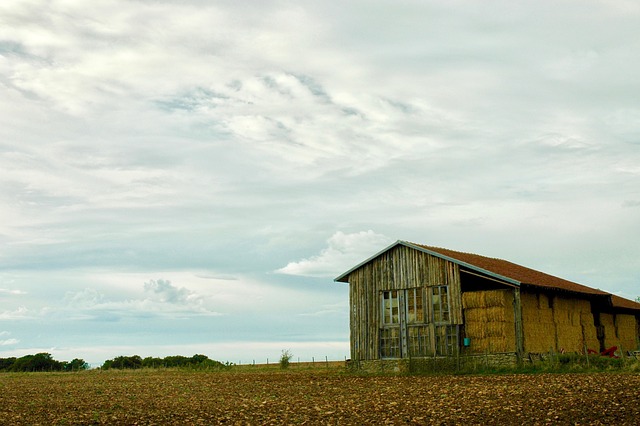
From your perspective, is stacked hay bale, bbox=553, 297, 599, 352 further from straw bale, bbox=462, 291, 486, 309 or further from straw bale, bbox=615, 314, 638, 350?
straw bale, bbox=462, 291, 486, 309

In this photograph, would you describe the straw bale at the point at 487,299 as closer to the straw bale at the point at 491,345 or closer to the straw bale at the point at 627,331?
the straw bale at the point at 491,345

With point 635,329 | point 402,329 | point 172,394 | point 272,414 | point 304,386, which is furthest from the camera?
point 635,329

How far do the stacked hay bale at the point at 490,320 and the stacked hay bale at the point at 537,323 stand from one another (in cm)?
95

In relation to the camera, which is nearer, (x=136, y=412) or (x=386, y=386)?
(x=136, y=412)

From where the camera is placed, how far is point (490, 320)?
33.2 metres

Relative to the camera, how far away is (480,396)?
20.2 m

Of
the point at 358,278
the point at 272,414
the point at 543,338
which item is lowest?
the point at 272,414

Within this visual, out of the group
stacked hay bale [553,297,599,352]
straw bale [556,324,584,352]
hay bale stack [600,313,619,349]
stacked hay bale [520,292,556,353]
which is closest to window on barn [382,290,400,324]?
stacked hay bale [520,292,556,353]

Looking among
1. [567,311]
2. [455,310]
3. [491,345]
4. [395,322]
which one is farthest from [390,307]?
Answer: [567,311]

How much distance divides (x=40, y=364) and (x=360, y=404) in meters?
55.6

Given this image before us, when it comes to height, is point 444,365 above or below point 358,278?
below

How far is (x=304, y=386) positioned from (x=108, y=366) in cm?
4289

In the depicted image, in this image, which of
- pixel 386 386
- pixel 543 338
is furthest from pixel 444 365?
pixel 386 386

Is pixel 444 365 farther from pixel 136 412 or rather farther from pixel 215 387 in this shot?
pixel 136 412
